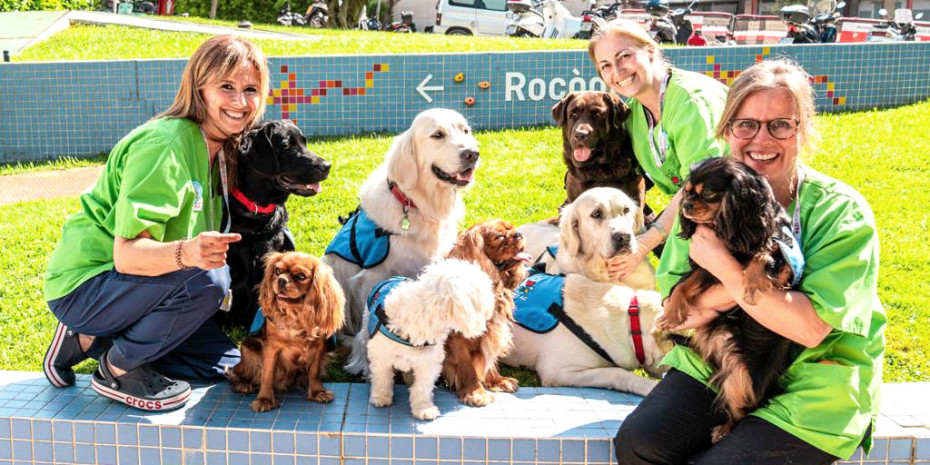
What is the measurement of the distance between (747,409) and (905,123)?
23.8 ft

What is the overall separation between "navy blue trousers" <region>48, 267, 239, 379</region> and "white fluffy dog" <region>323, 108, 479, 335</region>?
2.84 feet

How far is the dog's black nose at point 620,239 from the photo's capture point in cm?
387

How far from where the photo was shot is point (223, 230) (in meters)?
3.74

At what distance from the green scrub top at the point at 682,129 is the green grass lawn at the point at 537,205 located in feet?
3.64

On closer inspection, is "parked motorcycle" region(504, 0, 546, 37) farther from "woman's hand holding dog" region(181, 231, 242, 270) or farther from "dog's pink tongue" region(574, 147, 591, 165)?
"woman's hand holding dog" region(181, 231, 242, 270)

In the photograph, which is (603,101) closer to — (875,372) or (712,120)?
(712,120)

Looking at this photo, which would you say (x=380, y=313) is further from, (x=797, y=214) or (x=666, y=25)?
(x=666, y=25)

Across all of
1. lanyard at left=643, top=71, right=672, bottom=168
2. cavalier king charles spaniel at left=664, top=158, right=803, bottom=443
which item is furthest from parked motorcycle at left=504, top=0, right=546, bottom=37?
cavalier king charles spaniel at left=664, top=158, right=803, bottom=443

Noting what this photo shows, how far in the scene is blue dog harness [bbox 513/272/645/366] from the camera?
12.4 ft

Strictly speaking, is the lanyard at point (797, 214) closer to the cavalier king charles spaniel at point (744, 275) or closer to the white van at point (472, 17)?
the cavalier king charles spaniel at point (744, 275)

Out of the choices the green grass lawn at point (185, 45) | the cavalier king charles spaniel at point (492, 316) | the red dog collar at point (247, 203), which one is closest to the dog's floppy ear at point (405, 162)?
the cavalier king charles spaniel at point (492, 316)

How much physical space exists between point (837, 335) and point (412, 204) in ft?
6.87

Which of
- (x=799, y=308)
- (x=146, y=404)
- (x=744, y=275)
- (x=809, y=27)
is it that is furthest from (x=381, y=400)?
(x=809, y=27)

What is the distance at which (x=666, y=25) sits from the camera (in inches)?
712
